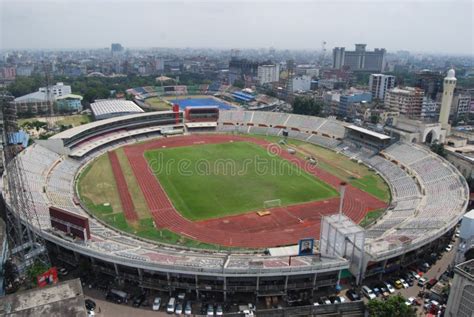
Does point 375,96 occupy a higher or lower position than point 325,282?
higher

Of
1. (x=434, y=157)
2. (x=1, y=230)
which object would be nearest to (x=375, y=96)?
(x=434, y=157)

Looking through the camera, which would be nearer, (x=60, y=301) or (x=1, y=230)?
(x=60, y=301)

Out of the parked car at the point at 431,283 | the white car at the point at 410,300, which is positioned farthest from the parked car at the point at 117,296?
the parked car at the point at 431,283

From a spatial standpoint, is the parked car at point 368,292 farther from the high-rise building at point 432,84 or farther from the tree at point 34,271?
the high-rise building at point 432,84

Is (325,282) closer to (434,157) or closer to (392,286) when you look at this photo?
(392,286)

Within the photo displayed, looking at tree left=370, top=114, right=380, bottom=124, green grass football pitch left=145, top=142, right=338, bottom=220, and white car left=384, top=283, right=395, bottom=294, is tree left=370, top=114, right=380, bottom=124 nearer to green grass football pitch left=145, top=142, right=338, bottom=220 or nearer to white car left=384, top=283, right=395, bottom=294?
green grass football pitch left=145, top=142, right=338, bottom=220

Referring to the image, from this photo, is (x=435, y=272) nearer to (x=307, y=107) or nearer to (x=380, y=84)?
(x=307, y=107)

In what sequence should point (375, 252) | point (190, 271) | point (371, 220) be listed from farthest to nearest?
1. point (371, 220)
2. point (375, 252)
3. point (190, 271)

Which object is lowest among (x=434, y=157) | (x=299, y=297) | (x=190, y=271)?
(x=299, y=297)
